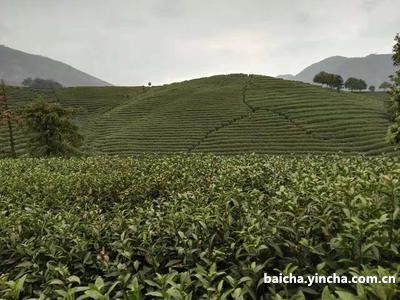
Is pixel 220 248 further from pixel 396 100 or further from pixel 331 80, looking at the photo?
pixel 331 80

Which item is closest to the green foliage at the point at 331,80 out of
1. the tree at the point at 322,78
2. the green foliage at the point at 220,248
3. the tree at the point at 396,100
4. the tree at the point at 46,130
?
the tree at the point at 322,78

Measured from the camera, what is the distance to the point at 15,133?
66500 millimetres

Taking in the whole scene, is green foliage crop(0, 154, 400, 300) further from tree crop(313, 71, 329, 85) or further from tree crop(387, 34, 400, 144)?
tree crop(313, 71, 329, 85)

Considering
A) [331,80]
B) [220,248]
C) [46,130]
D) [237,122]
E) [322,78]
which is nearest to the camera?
[220,248]

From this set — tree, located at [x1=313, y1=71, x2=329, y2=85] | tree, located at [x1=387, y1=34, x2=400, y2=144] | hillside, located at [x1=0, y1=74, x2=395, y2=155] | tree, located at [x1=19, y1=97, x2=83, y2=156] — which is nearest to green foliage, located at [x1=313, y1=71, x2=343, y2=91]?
tree, located at [x1=313, y1=71, x2=329, y2=85]

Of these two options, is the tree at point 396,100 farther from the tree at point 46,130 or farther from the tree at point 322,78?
the tree at point 322,78

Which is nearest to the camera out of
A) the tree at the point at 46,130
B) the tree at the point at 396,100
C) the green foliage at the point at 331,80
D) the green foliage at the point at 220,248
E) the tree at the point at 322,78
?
the green foliage at the point at 220,248

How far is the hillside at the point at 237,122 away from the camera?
54438 millimetres

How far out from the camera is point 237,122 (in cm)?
6375

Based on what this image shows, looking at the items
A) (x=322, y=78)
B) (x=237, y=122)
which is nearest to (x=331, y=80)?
(x=322, y=78)

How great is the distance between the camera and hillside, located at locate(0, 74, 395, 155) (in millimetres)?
54438

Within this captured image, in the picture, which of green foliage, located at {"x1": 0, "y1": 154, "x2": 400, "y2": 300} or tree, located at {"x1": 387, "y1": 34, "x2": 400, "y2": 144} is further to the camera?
tree, located at {"x1": 387, "y1": 34, "x2": 400, "y2": 144}

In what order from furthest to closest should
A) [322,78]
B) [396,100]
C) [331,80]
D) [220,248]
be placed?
[322,78] → [331,80] → [396,100] → [220,248]

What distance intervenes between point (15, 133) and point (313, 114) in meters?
48.5
